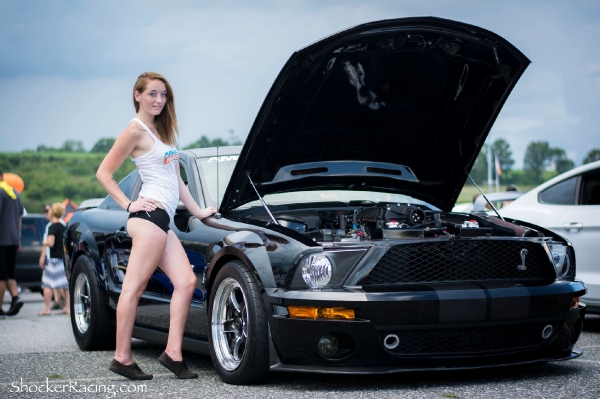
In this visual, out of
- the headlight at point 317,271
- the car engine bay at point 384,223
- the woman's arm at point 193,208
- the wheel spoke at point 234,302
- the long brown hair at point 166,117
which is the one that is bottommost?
the wheel spoke at point 234,302

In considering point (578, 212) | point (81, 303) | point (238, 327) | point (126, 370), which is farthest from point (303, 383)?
point (578, 212)

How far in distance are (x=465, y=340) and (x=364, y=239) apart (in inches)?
30.5

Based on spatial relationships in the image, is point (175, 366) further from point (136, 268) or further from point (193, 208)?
point (193, 208)

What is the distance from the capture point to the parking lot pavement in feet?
14.5

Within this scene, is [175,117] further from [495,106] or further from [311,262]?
[495,106]

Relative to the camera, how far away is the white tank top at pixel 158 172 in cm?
Result: 498

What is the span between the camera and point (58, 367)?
18.8 feet

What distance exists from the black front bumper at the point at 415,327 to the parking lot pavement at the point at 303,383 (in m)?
0.15

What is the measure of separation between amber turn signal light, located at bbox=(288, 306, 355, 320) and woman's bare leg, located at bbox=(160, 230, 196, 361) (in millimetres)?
855

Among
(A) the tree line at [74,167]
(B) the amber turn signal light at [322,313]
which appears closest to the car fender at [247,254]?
(B) the amber turn signal light at [322,313]

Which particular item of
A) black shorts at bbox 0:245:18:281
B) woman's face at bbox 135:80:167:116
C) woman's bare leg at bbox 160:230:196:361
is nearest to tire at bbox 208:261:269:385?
woman's bare leg at bbox 160:230:196:361

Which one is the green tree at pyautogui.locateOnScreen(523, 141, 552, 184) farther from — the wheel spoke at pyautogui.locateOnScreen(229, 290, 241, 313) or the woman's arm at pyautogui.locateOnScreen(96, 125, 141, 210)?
the woman's arm at pyautogui.locateOnScreen(96, 125, 141, 210)

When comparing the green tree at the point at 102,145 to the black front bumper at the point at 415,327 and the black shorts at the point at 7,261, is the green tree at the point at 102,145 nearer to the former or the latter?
the black shorts at the point at 7,261

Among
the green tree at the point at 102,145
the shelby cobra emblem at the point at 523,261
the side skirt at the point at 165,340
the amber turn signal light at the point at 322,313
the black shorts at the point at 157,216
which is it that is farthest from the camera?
the green tree at the point at 102,145
